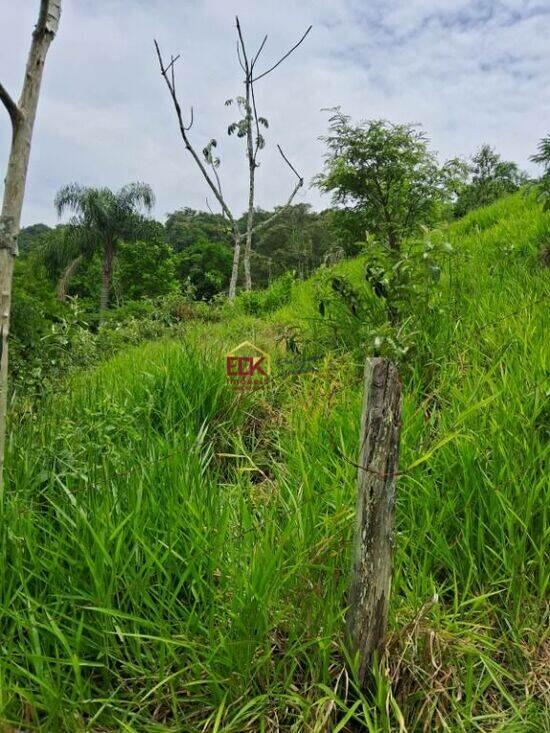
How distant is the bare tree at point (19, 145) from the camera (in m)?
1.20

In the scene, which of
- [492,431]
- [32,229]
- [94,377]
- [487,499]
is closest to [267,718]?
[487,499]

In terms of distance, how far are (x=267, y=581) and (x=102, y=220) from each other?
30618 mm

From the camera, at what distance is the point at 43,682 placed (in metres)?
1.07

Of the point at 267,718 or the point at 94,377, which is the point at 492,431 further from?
the point at 94,377

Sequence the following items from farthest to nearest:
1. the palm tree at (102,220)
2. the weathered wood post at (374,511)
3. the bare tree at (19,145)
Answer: the palm tree at (102,220), the bare tree at (19,145), the weathered wood post at (374,511)

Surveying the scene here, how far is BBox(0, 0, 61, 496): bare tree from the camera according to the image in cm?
120

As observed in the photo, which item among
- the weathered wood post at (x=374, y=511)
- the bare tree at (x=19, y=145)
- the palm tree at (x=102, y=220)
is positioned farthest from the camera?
the palm tree at (x=102, y=220)

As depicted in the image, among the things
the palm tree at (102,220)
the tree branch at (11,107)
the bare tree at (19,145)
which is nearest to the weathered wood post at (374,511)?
the bare tree at (19,145)

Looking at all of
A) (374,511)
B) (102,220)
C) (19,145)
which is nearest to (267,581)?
(374,511)

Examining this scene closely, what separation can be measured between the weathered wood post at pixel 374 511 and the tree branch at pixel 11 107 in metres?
1.14

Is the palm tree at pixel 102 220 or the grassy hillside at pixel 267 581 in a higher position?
the palm tree at pixel 102 220

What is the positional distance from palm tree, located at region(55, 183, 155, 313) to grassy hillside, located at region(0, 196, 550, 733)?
92.8 ft

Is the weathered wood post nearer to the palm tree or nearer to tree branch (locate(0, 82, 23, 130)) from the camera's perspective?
tree branch (locate(0, 82, 23, 130))

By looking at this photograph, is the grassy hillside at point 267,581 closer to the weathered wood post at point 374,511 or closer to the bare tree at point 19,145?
the weathered wood post at point 374,511
